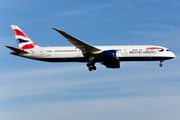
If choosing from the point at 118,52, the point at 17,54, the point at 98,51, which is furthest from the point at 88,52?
the point at 17,54

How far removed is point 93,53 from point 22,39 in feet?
49.1

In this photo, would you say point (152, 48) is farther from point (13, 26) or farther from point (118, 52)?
point (13, 26)

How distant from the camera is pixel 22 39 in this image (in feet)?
176

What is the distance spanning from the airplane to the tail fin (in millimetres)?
1570

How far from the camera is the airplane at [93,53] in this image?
45.9 m

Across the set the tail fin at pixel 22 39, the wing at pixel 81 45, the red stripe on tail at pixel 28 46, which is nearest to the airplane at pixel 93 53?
the wing at pixel 81 45

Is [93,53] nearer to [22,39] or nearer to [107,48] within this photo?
[107,48]

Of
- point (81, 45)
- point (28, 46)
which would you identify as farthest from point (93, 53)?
point (28, 46)

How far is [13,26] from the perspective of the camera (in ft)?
179

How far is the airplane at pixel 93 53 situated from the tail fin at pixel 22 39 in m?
1.57

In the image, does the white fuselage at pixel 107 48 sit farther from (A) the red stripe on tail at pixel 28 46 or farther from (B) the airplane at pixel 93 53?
(A) the red stripe on tail at pixel 28 46

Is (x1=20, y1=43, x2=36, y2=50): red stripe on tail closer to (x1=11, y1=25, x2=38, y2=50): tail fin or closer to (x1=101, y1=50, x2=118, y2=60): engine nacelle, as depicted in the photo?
(x1=11, y1=25, x2=38, y2=50): tail fin

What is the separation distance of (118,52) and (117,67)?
21.3ft

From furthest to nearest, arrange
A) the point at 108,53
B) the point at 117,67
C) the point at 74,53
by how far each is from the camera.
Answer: the point at 117,67
the point at 74,53
the point at 108,53
